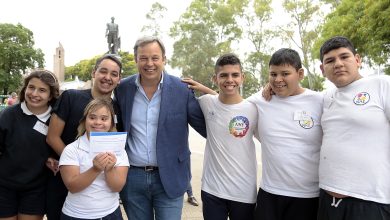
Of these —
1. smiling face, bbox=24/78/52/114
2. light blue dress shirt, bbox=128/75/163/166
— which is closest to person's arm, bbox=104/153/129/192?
light blue dress shirt, bbox=128/75/163/166

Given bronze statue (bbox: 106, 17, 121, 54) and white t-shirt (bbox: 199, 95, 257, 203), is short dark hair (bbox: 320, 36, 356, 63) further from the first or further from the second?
bronze statue (bbox: 106, 17, 121, 54)

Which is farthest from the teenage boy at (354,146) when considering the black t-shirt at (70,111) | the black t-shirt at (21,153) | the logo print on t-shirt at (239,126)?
the black t-shirt at (21,153)

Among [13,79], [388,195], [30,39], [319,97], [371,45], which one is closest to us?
[388,195]

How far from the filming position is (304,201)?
2666 millimetres

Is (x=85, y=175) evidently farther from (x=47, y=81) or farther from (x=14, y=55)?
(x=14, y=55)

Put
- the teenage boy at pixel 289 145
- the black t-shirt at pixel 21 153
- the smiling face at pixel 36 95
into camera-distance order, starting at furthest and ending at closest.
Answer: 1. the smiling face at pixel 36 95
2. the black t-shirt at pixel 21 153
3. the teenage boy at pixel 289 145

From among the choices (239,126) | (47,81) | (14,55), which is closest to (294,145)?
(239,126)

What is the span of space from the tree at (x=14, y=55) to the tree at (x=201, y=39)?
1815 centimetres

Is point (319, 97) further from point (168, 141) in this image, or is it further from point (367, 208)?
point (168, 141)

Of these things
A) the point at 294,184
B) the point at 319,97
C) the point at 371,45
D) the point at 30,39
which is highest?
the point at 30,39

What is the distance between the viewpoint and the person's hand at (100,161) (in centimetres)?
244

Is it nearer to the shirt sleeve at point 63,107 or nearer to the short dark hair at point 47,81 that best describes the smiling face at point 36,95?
the short dark hair at point 47,81

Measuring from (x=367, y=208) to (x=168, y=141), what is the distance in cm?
158

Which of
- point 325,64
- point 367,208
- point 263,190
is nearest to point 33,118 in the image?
point 263,190
